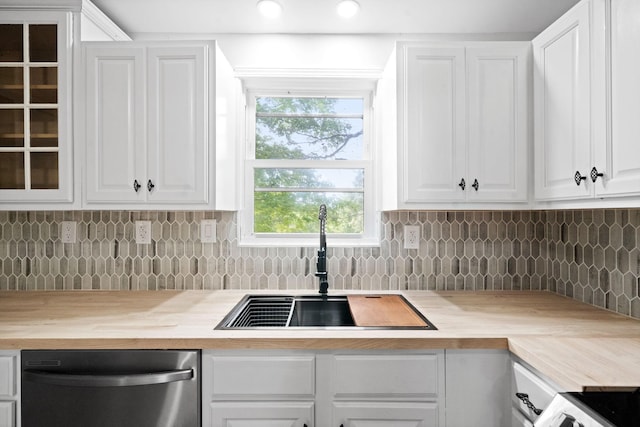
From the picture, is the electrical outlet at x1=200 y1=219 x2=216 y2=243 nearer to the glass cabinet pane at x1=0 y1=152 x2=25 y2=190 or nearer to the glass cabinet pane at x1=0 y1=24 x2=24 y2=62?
the glass cabinet pane at x1=0 y1=152 x2=25 y2=190

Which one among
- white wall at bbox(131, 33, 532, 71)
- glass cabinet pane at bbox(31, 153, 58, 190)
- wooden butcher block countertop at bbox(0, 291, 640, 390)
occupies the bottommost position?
wooden butcher block countertop at bbox(0, 291, 640, 390)

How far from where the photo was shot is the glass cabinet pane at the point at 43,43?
1737 millimetres

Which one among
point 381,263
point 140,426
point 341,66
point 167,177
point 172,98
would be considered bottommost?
point 140,426

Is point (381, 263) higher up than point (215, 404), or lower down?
higher up

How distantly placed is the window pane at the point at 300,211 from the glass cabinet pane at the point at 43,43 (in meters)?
1.20

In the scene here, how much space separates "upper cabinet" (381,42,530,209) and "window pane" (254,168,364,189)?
540 mm

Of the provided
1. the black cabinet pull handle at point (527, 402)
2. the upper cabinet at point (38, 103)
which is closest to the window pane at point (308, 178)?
the upper cabinet at point (38, 103)

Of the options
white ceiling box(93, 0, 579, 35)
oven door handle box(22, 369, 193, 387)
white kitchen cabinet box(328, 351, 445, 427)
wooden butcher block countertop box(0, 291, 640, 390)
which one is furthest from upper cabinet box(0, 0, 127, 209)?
white kitchen cabinet box(328, 351, 445, 427)

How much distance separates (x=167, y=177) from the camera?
175 cm

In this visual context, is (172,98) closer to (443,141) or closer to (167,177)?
(167,177)

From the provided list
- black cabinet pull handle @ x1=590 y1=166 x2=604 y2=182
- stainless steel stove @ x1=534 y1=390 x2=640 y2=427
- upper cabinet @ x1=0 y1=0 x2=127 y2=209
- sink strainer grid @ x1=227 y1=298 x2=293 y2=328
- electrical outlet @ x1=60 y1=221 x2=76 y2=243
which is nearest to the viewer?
stainless steel stove @ x1=534 y1=390 x2=640 y2=427

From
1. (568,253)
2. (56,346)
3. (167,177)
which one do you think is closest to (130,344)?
(56,346)

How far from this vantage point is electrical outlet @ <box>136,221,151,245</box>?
212cm

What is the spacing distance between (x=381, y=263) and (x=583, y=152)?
43.9 inches
